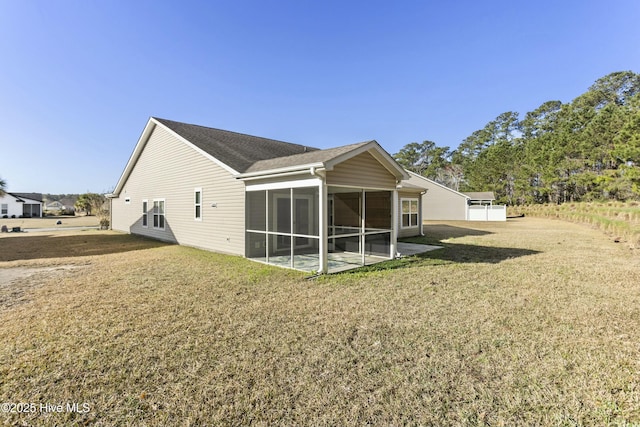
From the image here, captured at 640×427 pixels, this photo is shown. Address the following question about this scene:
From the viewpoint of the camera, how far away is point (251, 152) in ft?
42.2

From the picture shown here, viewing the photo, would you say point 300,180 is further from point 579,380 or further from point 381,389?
point 579,380

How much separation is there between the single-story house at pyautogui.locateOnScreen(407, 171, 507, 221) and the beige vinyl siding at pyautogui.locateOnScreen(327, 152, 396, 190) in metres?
21.0

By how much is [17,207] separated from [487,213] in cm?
6269

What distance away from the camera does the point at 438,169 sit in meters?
56.4

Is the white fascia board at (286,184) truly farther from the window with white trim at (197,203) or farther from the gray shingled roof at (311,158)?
the window with white trim at (197,203)

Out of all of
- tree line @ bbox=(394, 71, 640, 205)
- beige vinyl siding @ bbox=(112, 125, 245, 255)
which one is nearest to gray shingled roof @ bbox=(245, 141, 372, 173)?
beige vinyl siding @ bbox=(112, 125, 245, 255)

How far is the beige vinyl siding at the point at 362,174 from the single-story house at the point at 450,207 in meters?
21.0

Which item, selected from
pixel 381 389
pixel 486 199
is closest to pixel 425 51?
pixel 381 389

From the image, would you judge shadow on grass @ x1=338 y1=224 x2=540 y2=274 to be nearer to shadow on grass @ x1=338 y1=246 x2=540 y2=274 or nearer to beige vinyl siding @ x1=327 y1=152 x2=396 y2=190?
shadow on grass @ x1=338 y1=246 x2=540 y2=274

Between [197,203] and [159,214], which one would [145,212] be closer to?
[159,214]

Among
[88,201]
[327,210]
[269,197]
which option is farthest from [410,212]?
[88,201]

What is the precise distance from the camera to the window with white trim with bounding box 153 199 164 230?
47.1ft

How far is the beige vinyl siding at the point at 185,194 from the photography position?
1020cm

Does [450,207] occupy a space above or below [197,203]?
above
